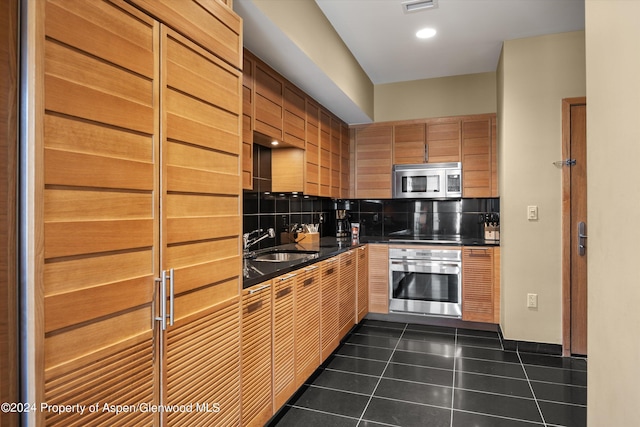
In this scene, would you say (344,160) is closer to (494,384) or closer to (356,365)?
(356,365)

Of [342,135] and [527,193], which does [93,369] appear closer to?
[527,193]

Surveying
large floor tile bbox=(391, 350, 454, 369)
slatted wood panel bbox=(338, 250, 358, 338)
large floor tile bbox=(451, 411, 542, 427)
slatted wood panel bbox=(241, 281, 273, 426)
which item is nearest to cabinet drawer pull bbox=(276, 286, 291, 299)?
slatted wood panel bbox=(241, 281, 273, 426)

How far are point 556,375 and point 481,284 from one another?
3.70ft

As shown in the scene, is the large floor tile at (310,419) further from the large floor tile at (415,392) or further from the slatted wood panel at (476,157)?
the slatted wood panel at (476,157)

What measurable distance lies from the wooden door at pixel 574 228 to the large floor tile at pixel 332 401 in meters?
1.99

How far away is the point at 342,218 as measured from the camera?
4898 mm

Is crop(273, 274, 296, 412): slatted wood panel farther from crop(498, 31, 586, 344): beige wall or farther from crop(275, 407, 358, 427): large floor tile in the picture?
crop(498, 31, 586, 344): beige wall

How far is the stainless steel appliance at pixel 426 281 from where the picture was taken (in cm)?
394

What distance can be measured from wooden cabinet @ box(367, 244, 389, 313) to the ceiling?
60.0 inches

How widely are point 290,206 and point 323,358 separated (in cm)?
154

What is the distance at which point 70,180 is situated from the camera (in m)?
0.98
